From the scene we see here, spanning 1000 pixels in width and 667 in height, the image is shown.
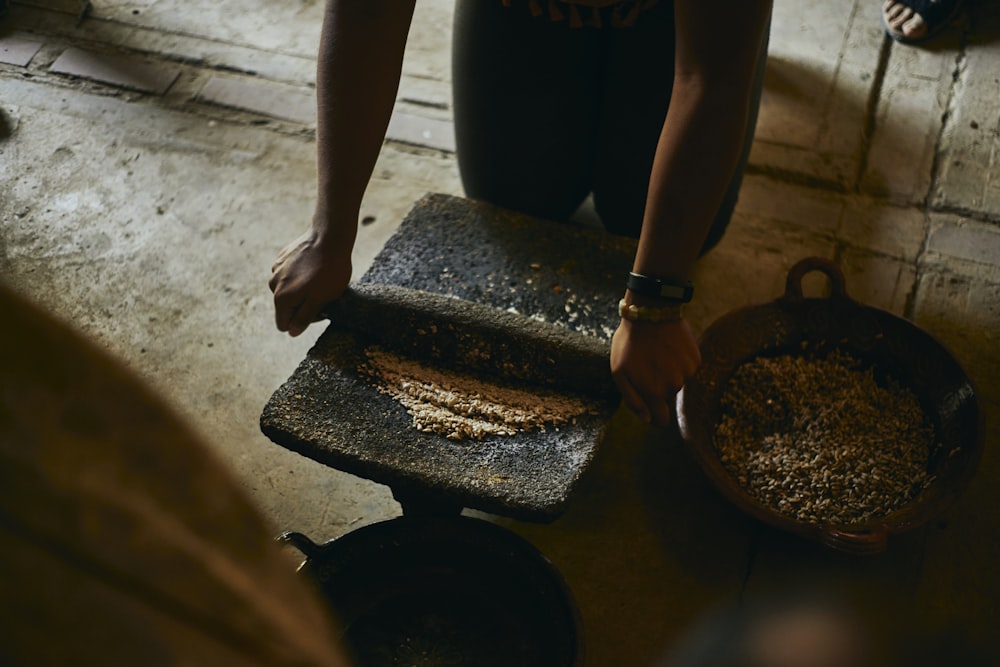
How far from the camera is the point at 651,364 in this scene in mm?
1349

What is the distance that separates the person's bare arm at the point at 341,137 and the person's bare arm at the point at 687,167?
48 cm

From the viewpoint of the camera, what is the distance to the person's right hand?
1.45m

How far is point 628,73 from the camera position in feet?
5.66

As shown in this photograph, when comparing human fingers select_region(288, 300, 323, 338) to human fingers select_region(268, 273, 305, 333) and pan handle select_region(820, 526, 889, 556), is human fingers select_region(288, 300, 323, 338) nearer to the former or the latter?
human fingers select_region(268, 273, 305, 333)

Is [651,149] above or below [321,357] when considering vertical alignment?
above

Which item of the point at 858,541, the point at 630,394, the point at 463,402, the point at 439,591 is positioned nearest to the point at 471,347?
the point at 463,402

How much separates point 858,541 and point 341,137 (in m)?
1.06

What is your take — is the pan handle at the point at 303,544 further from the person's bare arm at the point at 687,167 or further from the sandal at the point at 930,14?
the sandal at the point at 930,14

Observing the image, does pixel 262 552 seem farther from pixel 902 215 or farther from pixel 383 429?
pixel 902 215

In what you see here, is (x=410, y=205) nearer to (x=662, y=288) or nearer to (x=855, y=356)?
(x=662, y=288)

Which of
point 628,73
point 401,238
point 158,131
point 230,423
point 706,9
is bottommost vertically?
point 230,423

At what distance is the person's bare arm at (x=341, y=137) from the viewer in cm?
141

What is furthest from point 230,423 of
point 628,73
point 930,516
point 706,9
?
point 930,516

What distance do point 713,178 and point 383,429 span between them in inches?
25.5
